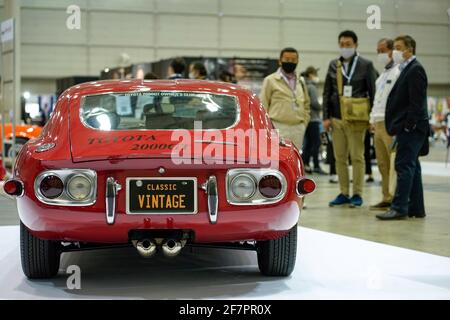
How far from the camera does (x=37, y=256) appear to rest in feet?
13.4

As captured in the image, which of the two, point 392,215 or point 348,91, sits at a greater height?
point 348,91

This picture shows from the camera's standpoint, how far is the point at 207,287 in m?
4.00

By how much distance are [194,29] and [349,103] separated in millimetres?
21452

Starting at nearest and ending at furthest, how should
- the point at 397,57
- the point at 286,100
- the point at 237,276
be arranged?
the point at 237,276 → the point at 397,57 → the point at 286,100

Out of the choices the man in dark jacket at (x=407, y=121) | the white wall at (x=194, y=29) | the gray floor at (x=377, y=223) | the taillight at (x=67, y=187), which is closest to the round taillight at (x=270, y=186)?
the taillight at (x=67, y=187)

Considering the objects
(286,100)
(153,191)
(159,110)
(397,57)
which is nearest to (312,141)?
(286,100)

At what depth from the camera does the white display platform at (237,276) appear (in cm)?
383

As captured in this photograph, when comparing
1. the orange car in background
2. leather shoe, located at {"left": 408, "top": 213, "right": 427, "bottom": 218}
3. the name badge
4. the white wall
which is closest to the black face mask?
the name badge

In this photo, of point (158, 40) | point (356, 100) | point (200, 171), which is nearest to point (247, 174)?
point (200, 171)

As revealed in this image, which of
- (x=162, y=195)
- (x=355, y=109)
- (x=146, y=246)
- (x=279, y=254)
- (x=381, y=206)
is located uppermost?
(x=355, y=109)

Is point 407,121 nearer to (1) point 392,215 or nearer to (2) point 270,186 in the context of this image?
(1) point 392,215

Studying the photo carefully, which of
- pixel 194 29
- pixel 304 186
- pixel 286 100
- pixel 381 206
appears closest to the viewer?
pixel 304 186

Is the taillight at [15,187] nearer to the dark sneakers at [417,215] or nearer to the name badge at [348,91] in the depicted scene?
the dark sneakers at [417,215]
